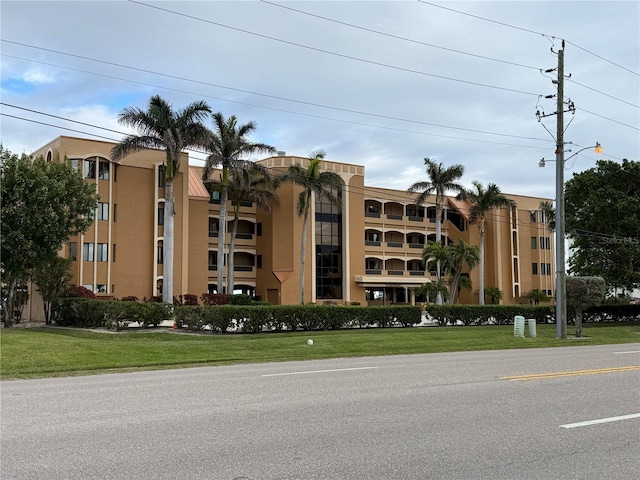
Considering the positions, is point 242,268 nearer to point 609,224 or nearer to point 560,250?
point 609,224

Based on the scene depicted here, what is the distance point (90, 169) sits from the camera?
42.0 metres

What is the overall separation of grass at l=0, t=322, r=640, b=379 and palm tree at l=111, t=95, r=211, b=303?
9357 millimetres

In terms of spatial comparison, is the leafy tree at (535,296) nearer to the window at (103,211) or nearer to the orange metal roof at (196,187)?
the orange metal roof at (196,187)

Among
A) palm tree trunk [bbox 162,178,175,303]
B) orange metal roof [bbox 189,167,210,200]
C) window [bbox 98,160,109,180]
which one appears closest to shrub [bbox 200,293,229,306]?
palm tree trunk [bbox 162,178,175,303]

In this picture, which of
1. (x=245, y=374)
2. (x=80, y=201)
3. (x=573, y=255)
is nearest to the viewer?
(x=245, y=374)

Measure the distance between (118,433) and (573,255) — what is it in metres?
41.2

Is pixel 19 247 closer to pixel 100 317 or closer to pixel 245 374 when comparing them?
pixel 100 317

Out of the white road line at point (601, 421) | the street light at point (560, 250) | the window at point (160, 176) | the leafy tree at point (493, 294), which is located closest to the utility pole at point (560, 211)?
the street light at point (560, 250)

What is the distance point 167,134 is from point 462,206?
39764mm

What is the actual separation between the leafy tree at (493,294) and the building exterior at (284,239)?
2.00 metres

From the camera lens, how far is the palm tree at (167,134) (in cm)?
3753

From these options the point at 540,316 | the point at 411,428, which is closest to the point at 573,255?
the point at 540,316

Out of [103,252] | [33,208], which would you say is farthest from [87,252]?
[33,208]

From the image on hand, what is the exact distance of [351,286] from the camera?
5719 cm
